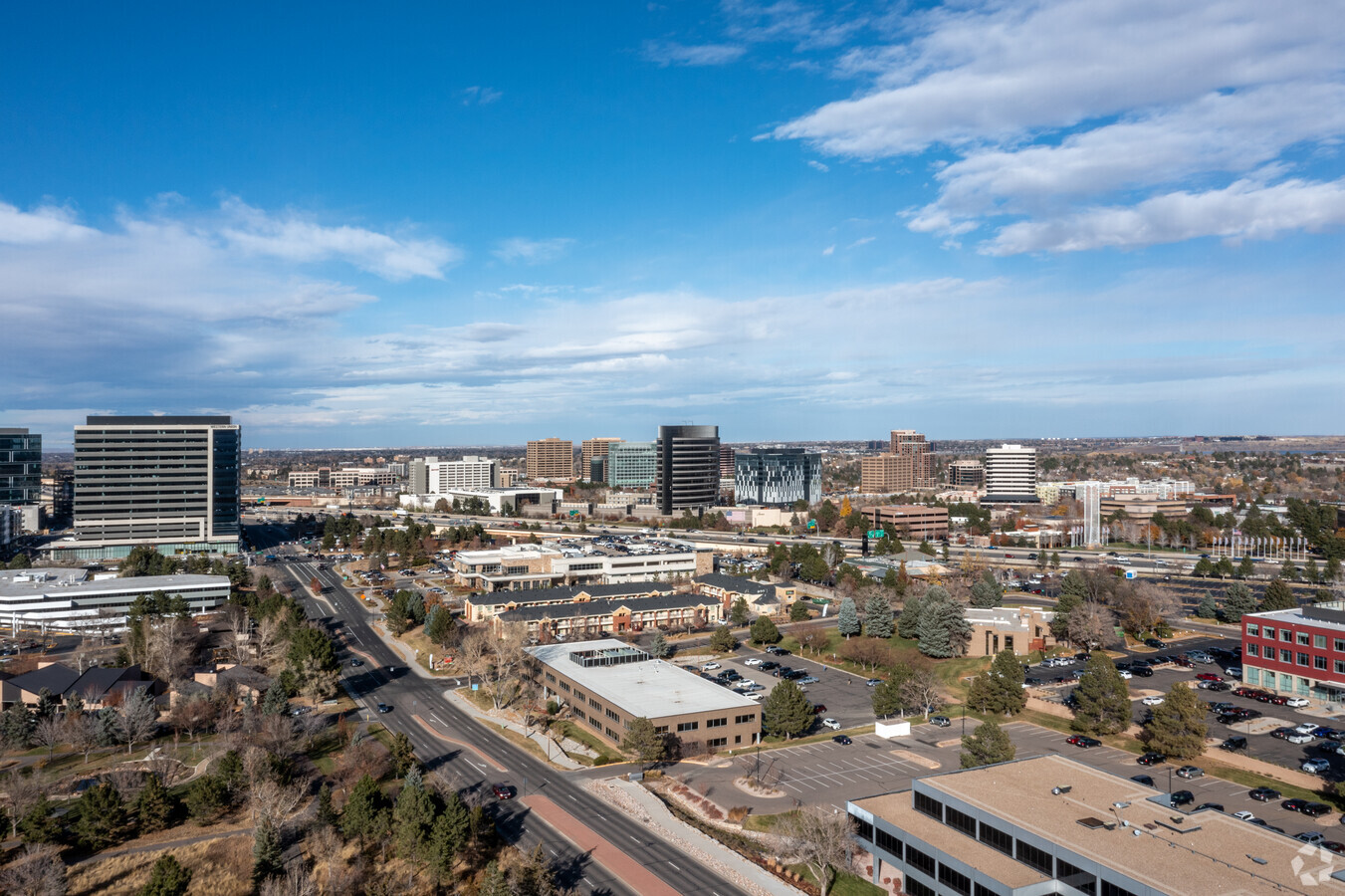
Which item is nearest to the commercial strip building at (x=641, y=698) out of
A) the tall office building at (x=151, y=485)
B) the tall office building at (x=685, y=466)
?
the tall office building at (x=151, y=485)

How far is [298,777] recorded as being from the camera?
47969 millimetres

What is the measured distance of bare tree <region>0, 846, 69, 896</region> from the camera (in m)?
34.6

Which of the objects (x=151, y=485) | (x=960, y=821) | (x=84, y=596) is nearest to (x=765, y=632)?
(x=960, y=821)

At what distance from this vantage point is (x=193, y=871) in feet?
124

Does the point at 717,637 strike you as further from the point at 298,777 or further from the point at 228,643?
the point at 228,643

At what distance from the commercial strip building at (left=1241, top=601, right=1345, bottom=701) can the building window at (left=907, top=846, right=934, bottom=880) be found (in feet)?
146

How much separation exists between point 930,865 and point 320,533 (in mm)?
152095

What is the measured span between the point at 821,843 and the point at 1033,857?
28.6 feet

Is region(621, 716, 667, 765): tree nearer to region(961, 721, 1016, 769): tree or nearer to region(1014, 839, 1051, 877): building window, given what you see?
region(961, 721, 1016, 769): tree

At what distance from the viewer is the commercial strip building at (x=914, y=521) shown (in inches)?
6344

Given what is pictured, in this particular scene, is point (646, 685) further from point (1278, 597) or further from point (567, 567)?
point (1278, 597)

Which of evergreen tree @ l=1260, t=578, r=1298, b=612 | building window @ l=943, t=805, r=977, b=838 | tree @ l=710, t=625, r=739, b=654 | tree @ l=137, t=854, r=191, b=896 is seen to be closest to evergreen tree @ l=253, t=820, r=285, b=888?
tree @ l=137, t=854, r=191, b=896

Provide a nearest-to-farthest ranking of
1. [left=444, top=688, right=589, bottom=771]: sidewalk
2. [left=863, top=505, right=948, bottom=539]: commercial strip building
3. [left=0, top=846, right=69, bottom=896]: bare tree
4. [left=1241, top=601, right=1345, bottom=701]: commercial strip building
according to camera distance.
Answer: [left=0, top=846, right=69, bottom=896]: bare tree
[left=444, top=688, right=589, bottom=771]: sidewalk
[left=1241, top=601, right=1345, bottom=701]: commercial strip building
[left=863, top=505, right=948, bottom=539]: commercial strip building

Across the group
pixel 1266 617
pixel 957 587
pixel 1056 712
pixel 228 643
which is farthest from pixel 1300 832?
pixel 228 643
